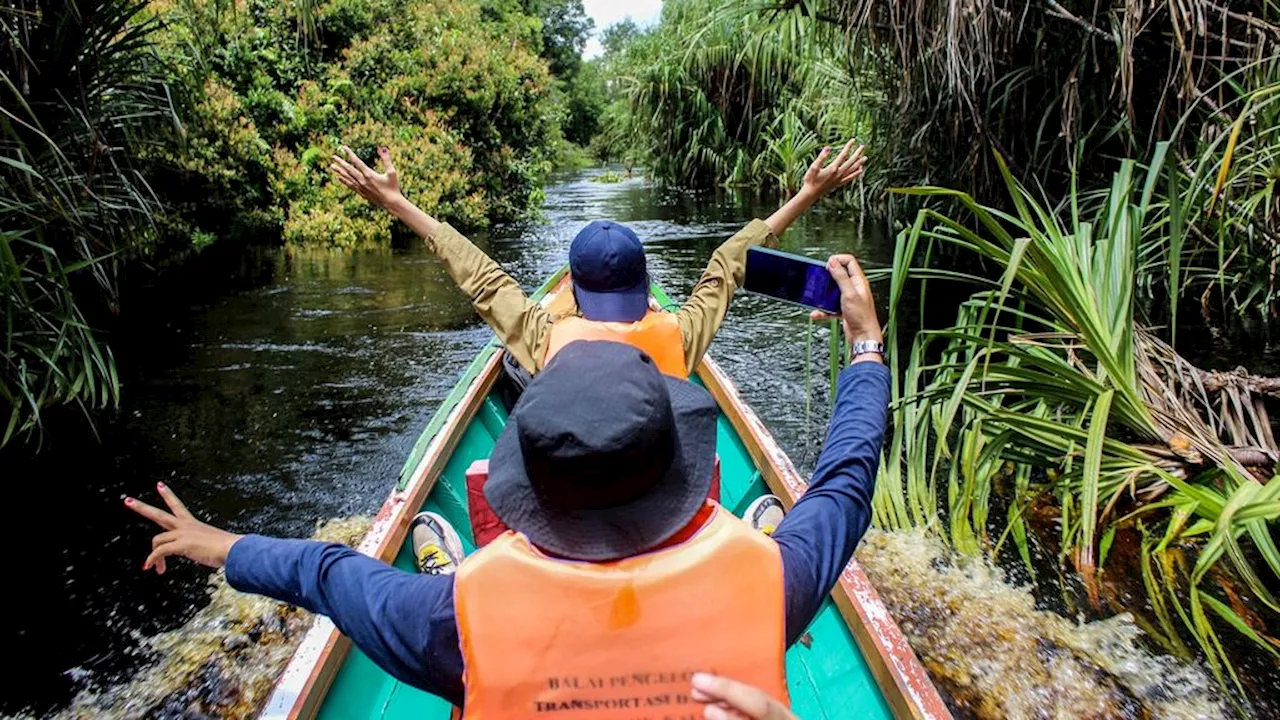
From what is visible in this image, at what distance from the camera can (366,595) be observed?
1.26 meters

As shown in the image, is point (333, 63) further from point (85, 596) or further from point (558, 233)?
point (85, 596)

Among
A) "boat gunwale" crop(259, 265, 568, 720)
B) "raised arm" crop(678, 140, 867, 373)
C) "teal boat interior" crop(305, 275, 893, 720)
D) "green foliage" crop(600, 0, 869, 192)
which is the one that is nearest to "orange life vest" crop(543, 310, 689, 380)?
"raised arm" crop(678, 140, 867, 373)

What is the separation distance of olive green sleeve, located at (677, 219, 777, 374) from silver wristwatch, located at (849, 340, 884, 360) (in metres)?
1.26

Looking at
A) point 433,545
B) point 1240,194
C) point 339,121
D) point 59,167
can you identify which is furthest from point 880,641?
point 339,121

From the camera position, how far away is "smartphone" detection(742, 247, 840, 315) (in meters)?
1.77

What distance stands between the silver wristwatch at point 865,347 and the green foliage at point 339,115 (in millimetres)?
10641

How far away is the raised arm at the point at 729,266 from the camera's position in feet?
8.92

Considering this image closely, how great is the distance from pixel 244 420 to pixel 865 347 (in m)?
4.85

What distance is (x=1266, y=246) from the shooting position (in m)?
4.26

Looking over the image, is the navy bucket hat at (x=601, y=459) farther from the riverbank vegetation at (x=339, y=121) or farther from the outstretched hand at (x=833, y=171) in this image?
the riverbank vegetation at (x=339, y=121)

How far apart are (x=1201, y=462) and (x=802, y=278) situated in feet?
7.14

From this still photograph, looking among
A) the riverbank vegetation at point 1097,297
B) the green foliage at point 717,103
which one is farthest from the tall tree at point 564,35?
the riverbank vegetation at point 1097,297

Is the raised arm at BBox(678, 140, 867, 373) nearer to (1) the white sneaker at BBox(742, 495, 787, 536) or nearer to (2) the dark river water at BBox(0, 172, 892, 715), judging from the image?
(1) the white sneaker at BBox(742, 495, 787, 536)

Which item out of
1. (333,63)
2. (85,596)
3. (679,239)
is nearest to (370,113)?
(333,63)
